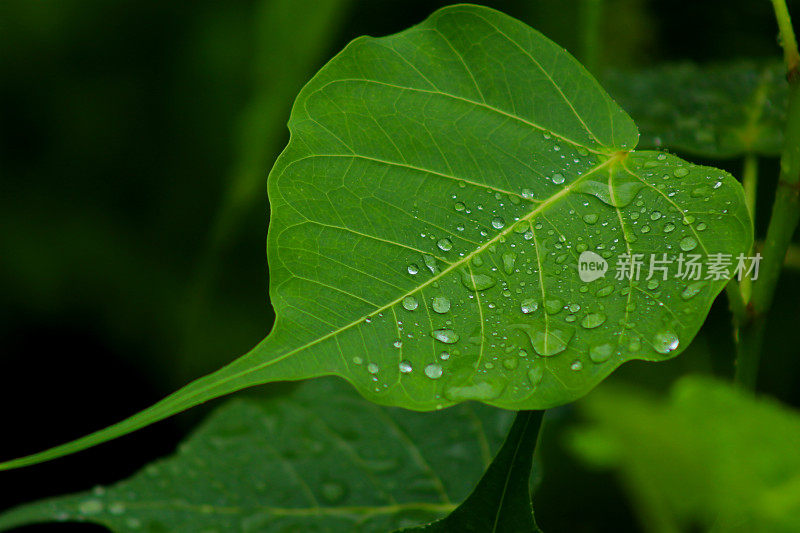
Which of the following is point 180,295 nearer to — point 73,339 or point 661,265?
point 73,339

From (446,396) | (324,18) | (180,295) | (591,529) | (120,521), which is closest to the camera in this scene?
(446,396)

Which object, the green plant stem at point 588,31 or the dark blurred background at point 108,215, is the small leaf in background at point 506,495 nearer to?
the green plant stem at point 588,31

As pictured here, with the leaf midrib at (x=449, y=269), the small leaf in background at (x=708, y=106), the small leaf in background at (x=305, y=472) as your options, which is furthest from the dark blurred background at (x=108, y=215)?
the leaf midrib at (x=449, y=269)

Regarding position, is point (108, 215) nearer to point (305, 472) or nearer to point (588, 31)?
point (305, 472)

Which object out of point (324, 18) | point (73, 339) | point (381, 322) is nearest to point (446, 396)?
point (381, 322)

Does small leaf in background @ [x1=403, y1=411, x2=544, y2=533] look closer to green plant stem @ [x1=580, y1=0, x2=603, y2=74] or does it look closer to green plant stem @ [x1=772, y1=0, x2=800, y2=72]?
green plant stem @ [x1=772, y1=0, x2=800, y2=72]
